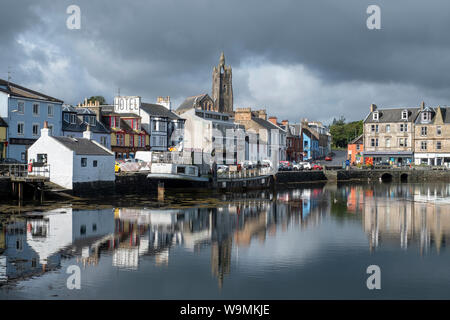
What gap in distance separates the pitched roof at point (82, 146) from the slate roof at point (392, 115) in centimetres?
6697

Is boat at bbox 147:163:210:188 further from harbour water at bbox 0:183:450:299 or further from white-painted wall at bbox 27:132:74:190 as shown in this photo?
white-painted wall at bbox 27:132:74:190

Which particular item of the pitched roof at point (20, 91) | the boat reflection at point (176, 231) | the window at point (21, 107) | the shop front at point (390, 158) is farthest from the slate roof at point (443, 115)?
the window at point (21, 107)

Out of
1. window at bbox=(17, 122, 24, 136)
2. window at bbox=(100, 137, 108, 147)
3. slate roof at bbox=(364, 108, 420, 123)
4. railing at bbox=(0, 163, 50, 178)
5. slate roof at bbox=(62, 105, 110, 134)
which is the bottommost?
railing at bbox=(0, 163, 50, 178)

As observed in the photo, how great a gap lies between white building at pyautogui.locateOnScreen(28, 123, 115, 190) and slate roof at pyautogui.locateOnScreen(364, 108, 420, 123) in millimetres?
68539

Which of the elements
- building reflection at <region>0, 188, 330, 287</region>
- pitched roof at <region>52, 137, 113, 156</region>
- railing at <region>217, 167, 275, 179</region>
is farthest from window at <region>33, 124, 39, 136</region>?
building reflection at <region>0, 188, 330, 287</region>

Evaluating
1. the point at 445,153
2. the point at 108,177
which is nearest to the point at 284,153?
the point at 445,153

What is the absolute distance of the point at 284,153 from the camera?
362 ft

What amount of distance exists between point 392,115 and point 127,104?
53.0 m

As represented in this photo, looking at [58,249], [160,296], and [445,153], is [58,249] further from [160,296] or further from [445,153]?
[445,153]

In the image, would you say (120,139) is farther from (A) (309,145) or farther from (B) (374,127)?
(A) (309,145)

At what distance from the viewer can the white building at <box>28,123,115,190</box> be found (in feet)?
144

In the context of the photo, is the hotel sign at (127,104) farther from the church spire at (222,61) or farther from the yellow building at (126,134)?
the church spire at (222,61)

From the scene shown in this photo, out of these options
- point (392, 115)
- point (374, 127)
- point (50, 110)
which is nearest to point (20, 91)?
point (50, 110)

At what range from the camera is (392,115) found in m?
99.1
